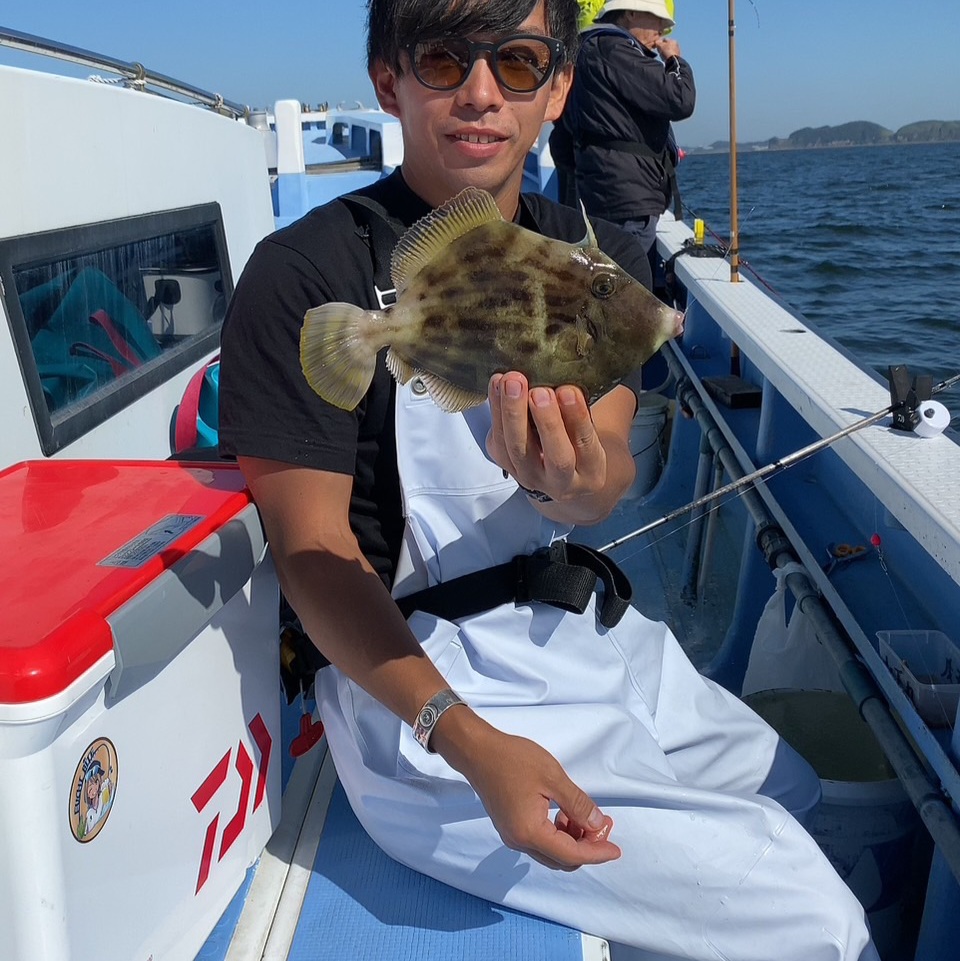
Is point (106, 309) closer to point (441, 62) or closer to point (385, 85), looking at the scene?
point (385, 85)

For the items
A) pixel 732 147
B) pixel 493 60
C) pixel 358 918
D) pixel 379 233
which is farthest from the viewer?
pixel 732 147

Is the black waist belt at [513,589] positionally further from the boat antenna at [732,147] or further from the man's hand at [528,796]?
the boat antenna at [732,147]

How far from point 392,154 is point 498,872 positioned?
9.98 metres

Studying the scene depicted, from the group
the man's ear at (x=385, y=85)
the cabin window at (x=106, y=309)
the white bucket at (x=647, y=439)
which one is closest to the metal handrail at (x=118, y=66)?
the cabin window at (x=106, y=309)

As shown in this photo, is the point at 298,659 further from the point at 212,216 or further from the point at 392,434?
the point at 212,216

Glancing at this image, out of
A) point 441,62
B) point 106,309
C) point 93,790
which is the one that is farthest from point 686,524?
point 93,790

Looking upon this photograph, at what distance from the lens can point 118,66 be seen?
3.40m

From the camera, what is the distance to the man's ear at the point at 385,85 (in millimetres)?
1917

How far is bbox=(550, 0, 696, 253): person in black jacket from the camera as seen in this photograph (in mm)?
5133

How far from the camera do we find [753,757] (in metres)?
2.12

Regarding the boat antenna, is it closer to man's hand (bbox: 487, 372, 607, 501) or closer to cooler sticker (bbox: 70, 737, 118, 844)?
man's hand (bbox: 487, 372, 607, 501)

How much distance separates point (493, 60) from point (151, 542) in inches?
40.4

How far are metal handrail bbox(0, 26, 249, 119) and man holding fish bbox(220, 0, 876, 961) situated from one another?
1.42m

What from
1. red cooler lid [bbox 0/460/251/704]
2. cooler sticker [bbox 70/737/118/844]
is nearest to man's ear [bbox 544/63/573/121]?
red cooler lid [bbox 0/460/251/704]
